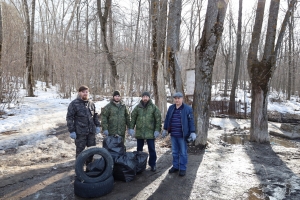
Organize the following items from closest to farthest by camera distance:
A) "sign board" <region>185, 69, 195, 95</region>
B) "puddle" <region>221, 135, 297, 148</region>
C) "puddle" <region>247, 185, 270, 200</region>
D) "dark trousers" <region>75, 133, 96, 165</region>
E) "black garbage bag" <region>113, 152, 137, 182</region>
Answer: "puddle" <region>247, 185, 270, 200</region> → "black garbage bag" <region>113, 152, 137, 182</region> → "dark trousers" <region>75, 133, 96, 165</region> → "puddle" <region>221, 135, 297, 148</region> → "sign board" <region>185, 69, 195, 95</region>

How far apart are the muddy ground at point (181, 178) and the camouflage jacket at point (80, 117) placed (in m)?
0.94

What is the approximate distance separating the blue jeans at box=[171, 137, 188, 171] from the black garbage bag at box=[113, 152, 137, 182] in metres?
0.98

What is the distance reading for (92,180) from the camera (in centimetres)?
343

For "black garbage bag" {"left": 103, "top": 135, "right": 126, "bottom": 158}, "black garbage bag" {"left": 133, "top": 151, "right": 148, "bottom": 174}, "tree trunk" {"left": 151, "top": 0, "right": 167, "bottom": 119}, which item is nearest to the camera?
"black garbage bag" {"left": 103, "top": 135, "right": 126, "bottom": 158}

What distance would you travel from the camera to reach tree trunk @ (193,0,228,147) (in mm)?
6098

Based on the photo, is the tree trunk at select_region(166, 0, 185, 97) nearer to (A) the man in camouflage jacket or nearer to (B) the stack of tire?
(A) the man in camouflage jacket

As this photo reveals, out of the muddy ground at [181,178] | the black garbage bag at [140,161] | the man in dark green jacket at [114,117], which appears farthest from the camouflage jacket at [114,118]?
the muddy ground at [181,178]

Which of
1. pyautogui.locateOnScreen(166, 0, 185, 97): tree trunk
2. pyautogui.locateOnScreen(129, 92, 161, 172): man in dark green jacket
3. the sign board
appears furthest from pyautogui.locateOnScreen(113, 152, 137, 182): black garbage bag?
the sign board

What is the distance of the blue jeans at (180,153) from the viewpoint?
14.3 feet

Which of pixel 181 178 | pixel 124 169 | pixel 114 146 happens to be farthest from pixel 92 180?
pixel 181 178

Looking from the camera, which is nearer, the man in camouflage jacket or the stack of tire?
the stack of tire

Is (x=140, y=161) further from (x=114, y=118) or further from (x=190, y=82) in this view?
(x=190, y=82)

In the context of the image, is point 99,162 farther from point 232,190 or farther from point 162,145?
point 162,145

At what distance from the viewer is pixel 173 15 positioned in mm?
7652
